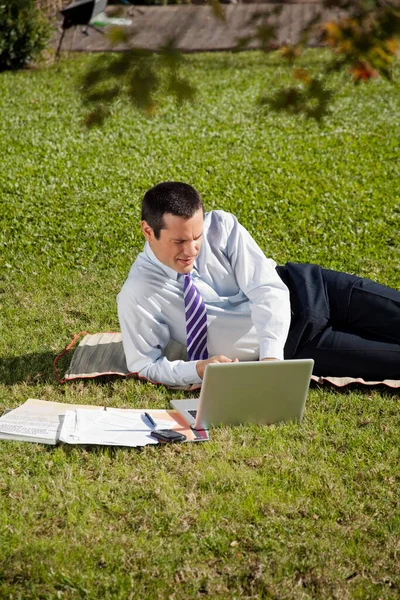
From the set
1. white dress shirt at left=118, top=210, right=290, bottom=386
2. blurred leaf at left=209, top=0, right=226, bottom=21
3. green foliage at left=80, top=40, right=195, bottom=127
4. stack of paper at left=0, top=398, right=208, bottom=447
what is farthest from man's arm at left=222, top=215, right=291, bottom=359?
blurred leaf at left=209, top=0, right=226, bottom=21

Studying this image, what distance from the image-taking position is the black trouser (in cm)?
467

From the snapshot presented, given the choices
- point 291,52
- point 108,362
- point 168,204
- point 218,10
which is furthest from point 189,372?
point 218,10

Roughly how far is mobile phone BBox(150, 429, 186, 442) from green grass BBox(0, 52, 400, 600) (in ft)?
0.14

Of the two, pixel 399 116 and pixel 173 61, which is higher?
pixel 173 61

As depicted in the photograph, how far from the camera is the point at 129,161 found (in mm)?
9156

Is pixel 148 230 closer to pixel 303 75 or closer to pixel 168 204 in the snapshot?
pixel 168 204

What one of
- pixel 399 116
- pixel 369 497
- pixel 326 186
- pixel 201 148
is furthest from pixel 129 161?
pixel 369 497

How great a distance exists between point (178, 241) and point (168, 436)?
3.24 ft

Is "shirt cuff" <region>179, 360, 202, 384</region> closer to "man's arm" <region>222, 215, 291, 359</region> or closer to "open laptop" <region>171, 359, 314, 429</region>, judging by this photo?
"open laptop" <region>171, 359, 314, 429</region>

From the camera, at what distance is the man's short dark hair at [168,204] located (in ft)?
14.0

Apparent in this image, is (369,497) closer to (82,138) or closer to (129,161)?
(129,161)

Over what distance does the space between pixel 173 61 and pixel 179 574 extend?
5.95ft

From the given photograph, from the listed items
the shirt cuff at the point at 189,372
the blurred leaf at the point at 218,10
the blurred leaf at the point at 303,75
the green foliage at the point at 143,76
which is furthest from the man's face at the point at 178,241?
the blurred leaf at the point at 218,10

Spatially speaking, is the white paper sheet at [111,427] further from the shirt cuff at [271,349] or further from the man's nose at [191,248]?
the man's nose at [191,248]
